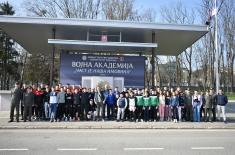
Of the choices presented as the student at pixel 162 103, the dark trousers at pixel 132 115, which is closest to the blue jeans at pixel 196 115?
the student at pixel 162 103

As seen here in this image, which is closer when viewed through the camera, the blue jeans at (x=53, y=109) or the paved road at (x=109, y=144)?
the paved road at (x=109, y=144)

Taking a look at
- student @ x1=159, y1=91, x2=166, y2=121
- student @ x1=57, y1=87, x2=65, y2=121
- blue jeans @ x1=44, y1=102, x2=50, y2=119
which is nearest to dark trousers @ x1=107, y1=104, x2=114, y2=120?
student @ x1=57, y1=87, x2=65, y2=121

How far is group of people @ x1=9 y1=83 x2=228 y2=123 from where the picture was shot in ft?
57.4

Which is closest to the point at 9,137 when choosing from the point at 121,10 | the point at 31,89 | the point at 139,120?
the point at 31,89

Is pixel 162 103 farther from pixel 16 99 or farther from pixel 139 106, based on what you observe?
pixel 16 99

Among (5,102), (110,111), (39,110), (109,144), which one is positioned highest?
(5,102)

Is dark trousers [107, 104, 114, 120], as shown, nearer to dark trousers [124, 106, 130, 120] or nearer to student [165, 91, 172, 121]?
dark trousers [124, 106, 130, 120]

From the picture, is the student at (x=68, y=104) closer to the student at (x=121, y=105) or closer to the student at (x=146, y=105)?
the student at (x=121, y=105)

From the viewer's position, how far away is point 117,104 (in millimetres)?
18078

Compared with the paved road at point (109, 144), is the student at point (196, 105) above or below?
above

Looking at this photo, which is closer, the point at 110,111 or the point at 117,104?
the point at 117,104

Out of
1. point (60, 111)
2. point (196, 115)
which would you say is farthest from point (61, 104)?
point (196, 115)

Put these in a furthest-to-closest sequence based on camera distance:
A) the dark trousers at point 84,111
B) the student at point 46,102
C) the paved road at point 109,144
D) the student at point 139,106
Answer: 1. the student at point 139,106
2. the dark trousers at point 84,111
3. the student at point 46,102
4. the paved road at point 109,144

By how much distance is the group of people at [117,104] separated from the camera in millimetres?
17484
